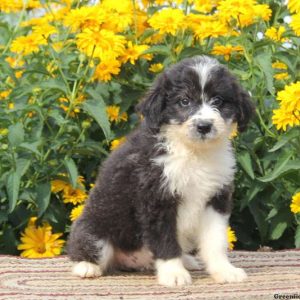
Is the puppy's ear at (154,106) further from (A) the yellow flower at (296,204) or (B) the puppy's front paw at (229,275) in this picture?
(A) the yellow flower at (296,204)

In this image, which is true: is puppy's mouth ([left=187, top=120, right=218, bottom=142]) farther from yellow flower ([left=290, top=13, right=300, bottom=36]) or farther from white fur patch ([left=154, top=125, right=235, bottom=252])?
yellow flower ([left=290, top=13, right=300, bottom=36])

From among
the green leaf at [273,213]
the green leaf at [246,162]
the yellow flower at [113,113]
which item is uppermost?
the yellow flower at [113,113]

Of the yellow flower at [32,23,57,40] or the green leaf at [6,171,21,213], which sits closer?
the green leaf at [6,171,21,213]

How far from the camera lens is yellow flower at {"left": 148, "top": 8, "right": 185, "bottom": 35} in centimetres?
655

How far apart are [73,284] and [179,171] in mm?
958

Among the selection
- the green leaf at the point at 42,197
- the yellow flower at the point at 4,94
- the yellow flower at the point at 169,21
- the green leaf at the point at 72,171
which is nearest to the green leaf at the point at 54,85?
the green leaf at the point at 72,171

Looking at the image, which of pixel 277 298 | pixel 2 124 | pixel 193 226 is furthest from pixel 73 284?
pixel 2 124

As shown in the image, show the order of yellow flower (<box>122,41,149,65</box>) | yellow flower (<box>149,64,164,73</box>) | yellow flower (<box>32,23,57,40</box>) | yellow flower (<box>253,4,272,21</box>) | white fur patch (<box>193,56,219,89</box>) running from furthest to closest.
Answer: yellow flower (<box>149,64,164,73</box>) → yellow flower (<box>122,41,149,65</box>) → yellow flower (<box>32,23,57,40</box>) → yellow flower (<box>253,4,272,21</box>) → white fur patch (<box>193,56,219,89</box>)

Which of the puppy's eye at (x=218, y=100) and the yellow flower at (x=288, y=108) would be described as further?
the yellow flower at (x=288, y=108)

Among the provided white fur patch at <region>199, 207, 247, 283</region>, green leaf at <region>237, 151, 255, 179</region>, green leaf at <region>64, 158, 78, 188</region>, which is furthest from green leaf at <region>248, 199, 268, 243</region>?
white fur patch at <region>199, 207, 247, 283</region>

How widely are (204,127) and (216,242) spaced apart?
76 cm

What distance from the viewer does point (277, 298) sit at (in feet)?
15.3

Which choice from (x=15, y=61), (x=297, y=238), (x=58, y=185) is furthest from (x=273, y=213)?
(x=15, y=61)

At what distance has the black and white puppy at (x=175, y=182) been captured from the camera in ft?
16.4
